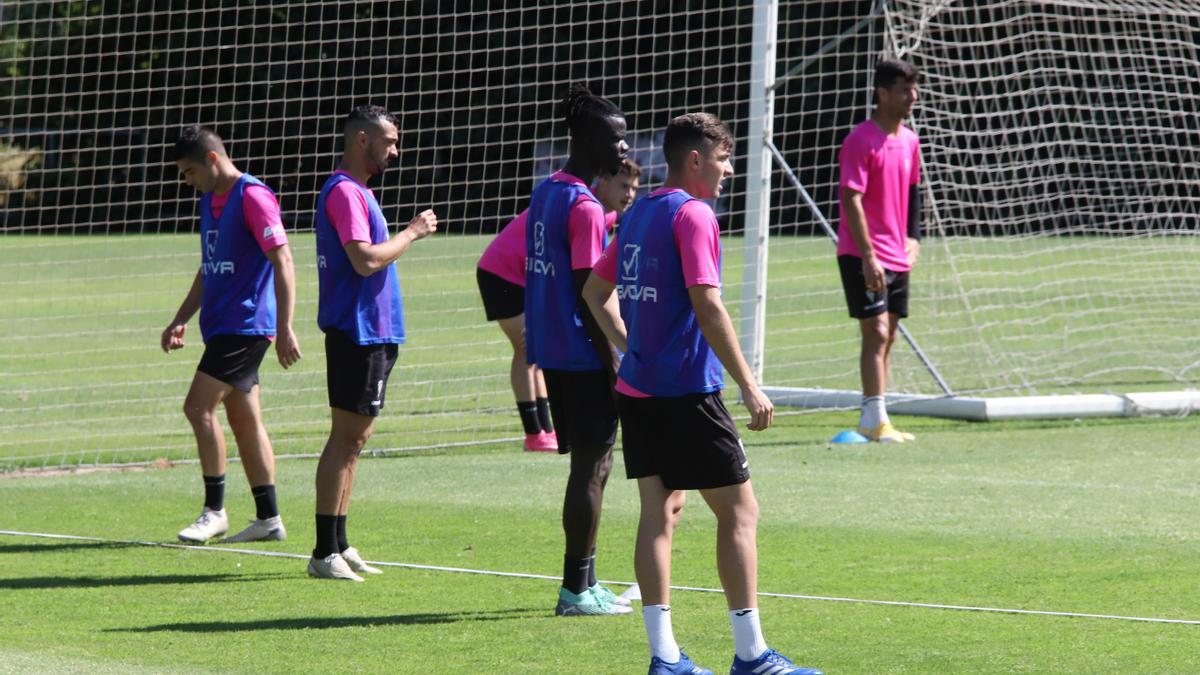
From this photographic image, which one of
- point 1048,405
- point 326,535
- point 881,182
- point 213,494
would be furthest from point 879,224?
point 326,535

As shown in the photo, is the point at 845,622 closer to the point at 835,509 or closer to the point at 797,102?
the point at 835,509

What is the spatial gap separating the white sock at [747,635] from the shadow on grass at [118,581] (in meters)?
2.65

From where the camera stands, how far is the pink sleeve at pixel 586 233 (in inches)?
242

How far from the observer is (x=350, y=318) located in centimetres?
692

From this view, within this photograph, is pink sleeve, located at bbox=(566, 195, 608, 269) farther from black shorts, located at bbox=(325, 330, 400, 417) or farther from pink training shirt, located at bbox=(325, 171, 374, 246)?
black shorts, located at bbox=(325, 330, 400, 417)

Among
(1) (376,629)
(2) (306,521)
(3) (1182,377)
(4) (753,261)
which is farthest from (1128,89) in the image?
(1) (376,629)

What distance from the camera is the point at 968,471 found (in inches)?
379

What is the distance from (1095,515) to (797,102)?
17124mm

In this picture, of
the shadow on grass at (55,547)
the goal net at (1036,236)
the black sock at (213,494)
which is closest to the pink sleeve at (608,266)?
the black sock at (213,494)

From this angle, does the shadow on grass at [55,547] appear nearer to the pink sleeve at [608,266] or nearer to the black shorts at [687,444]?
the pink sleeve at [608,266]

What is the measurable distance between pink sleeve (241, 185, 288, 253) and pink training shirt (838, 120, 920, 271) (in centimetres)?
422

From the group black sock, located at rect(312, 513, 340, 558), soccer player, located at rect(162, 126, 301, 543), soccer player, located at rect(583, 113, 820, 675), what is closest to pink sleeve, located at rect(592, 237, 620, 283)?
soccer player, located at rect(583, 113, 820, 675)

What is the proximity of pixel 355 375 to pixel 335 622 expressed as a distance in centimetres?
116

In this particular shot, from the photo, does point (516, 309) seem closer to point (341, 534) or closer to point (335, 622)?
point (341, 534)
